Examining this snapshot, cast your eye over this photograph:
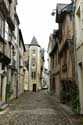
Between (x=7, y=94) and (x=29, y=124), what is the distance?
24.8 ft

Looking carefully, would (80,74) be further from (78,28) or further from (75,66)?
(78,28)

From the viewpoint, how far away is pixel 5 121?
962 cm

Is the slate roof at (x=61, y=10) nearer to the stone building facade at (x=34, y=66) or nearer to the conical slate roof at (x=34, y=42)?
the stone building facade at (x=34, y=66)

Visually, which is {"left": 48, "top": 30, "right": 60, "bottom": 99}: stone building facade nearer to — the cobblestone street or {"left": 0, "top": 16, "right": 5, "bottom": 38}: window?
{"left": 0, "top": 16, "right": 5, "bottom": 38}: window

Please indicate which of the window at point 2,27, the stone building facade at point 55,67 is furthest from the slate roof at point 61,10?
the window at point 2,27

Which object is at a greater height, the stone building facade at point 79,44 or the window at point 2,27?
the window at point 2,27

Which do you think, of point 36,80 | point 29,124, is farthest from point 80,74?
point 36,80

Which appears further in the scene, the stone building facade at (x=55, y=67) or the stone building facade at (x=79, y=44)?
Result: the stone building facade at (x=55, y=67)

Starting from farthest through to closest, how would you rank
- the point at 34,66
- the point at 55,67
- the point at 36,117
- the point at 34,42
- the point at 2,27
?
the point at 34,42, the point at 34,66, the point at 55,67, the point at 2,27, the point at 36,117

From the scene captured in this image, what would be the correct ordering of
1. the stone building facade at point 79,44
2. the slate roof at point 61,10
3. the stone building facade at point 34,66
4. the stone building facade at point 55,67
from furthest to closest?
the stone building facade at point 34,66 < the stone building facade at point 55,67 < the slate roof at point 61,10 < the stone building facade at point 79,44

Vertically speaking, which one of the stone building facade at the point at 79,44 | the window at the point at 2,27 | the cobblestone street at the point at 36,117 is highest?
the window at the point at 2,27

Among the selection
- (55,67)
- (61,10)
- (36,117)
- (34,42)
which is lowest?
(36,117)

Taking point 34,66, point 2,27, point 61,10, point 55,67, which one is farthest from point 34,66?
point 2,27

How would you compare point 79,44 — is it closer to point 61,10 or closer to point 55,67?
point 61,10
